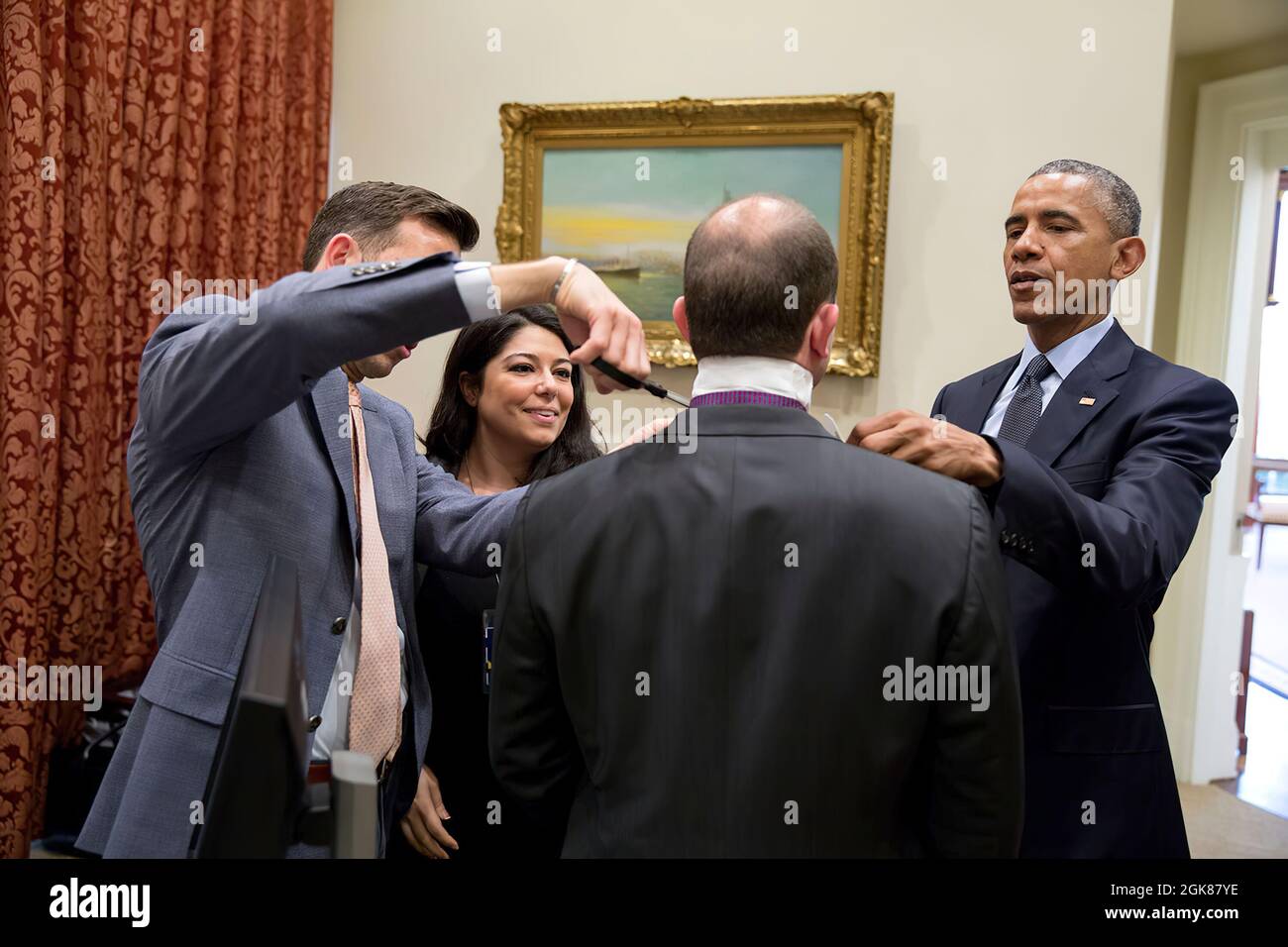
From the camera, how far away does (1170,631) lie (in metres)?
4.45

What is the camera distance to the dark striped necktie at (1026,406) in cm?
187

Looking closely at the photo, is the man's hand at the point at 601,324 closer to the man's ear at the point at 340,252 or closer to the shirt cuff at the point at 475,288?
the shirt cuff at the point at 475,288

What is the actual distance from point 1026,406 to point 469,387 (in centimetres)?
127

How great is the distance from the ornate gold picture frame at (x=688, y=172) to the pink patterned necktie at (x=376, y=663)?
7.36 feet

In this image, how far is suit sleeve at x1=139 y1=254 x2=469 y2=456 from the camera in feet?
4.03

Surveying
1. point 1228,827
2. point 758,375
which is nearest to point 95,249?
point 758,375

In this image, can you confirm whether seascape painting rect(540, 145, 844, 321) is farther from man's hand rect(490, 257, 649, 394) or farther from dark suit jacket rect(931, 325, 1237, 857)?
man's hand rect(490, 257, 649, 394)

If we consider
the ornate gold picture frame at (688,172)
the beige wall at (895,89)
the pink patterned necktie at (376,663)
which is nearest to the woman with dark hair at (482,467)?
the pink patterned necktie at (376,663)

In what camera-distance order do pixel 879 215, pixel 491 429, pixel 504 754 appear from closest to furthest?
pixel 504 754
pixel 491 429
pixel 879 215

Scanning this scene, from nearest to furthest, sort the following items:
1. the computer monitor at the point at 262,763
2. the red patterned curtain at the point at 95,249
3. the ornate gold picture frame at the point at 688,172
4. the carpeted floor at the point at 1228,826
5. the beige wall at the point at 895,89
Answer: the computer monitor at the point at 262,763 < the red patterned curtain at the point at 95,249 < the beige wall at the point at 895,89 < the ornate gold picture frame at the point at 688,172 < the carpeted floor at the point at 1228,826

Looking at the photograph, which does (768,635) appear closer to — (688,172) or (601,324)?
(601,324)

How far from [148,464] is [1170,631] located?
4.43 m

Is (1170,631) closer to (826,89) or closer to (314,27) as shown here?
(826,89)
